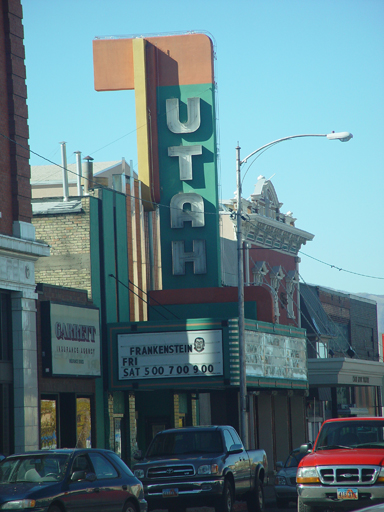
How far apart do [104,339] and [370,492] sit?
50.2 ft

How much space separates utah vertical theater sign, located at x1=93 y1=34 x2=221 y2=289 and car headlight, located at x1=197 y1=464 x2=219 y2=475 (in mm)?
16214

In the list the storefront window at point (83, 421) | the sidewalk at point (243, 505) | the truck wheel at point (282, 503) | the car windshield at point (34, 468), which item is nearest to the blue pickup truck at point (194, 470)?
the sidewalk at point (243, 505)

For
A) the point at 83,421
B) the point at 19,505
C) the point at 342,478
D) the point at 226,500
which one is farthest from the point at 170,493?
the point at 83,421

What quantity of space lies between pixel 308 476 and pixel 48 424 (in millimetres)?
11944

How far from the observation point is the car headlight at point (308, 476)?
1472 cm

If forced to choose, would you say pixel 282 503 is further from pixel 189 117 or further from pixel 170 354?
pixel 189 117

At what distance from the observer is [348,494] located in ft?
47.3

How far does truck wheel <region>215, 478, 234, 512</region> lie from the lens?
17953 millimetres

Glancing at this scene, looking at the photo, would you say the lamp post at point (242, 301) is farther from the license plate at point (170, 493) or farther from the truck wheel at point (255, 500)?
the license plate at point (170, 493)

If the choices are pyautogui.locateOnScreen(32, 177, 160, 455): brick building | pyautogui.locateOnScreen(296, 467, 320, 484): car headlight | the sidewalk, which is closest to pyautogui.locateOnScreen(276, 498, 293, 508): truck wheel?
the sidewalk

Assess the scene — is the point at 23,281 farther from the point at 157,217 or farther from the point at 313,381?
the point at 313,381

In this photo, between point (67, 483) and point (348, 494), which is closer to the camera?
point (67, 483)

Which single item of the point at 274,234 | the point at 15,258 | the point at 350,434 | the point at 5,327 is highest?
the point at 274,234

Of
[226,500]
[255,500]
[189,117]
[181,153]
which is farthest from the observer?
[189,117]
